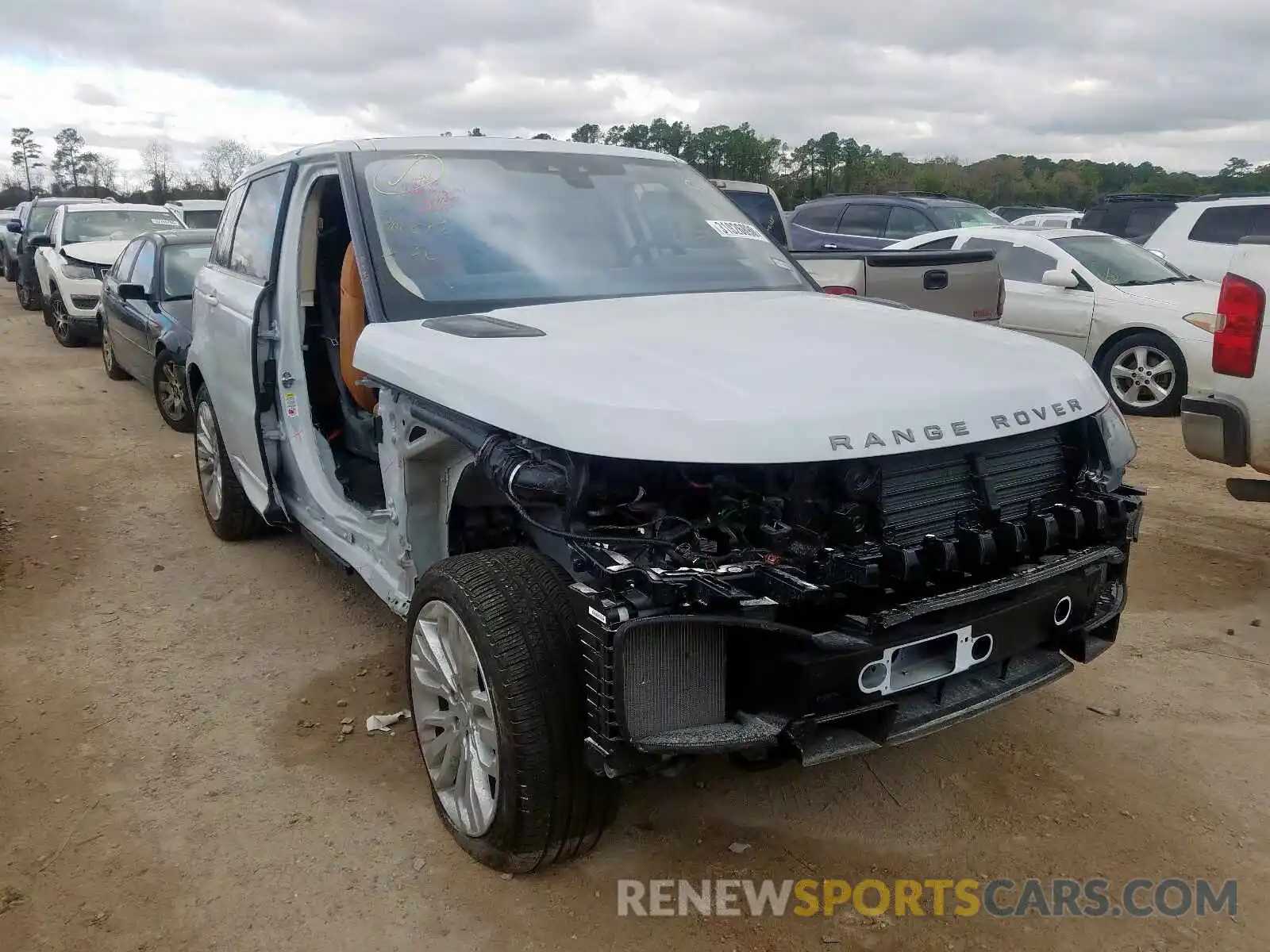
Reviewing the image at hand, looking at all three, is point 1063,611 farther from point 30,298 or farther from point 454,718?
point 30,298

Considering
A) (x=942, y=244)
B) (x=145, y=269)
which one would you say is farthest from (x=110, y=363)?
(x=942, y=244)

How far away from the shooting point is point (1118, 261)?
9.50 metres

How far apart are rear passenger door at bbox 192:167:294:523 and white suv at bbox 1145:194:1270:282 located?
1002 centimetres

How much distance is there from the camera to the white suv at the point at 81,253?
12.6m

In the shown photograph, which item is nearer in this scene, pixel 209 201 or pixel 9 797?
pixel 9 797

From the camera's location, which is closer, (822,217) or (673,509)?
(673,509)

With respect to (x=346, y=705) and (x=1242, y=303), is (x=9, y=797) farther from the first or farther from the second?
(x=1242, y=303)

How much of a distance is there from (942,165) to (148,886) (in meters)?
47.9

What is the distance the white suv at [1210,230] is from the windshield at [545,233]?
910cm

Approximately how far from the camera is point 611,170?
4.06 metres

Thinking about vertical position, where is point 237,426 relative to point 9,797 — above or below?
above

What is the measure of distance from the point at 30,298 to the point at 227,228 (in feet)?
49.8

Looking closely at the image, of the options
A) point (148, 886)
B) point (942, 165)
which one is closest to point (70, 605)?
point (148, 886)

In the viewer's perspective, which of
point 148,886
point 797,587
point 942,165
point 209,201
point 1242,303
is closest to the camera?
point 797,587
